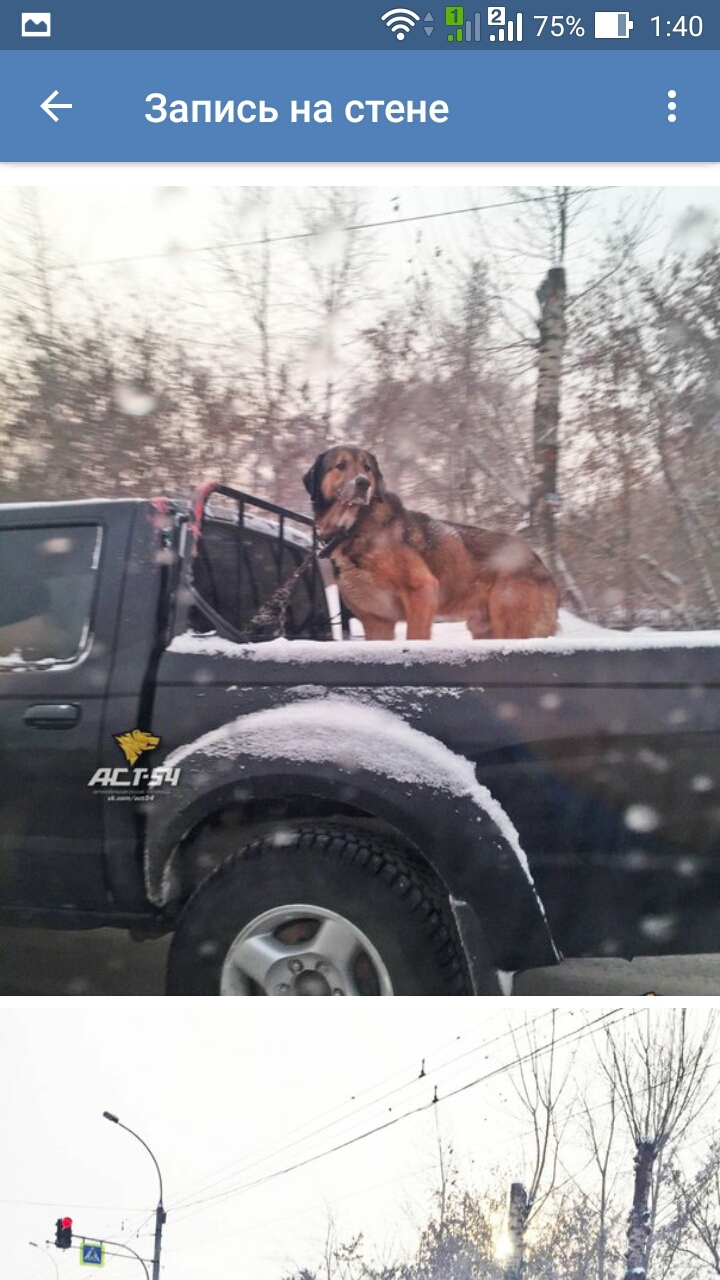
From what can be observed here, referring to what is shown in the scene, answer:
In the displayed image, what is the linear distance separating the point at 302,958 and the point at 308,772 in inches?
22.5

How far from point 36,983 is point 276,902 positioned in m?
0.87

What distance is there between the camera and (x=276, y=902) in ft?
11.6

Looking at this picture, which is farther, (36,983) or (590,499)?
(36,983)

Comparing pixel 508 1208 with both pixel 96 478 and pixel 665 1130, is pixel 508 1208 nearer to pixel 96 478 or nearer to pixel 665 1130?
pixel 665 1130

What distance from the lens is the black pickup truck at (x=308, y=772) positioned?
3.36 m

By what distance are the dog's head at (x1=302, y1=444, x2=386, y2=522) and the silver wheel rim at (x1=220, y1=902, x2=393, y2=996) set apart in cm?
122

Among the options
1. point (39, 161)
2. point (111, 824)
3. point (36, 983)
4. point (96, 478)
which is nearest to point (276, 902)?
point (111, 824)

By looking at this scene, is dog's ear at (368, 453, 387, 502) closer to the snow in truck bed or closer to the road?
the snow in truck bed
